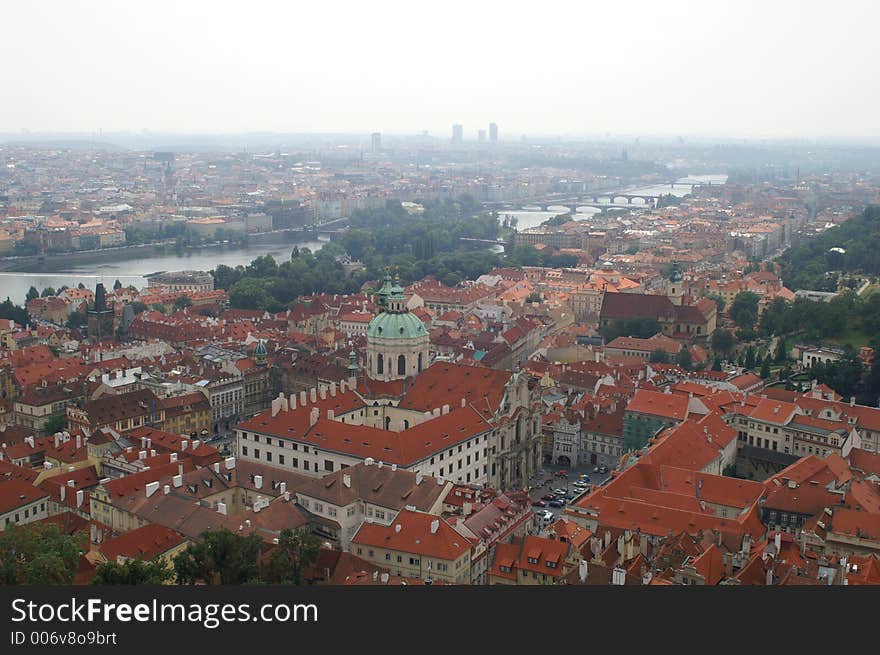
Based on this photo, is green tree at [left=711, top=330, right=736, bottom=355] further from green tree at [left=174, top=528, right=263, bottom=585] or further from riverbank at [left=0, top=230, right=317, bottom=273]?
riverbank at [left=0, top=230, right=317, bottom=273]

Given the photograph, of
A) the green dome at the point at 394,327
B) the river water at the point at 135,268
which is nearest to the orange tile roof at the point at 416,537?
the green dome at the point at 394,327

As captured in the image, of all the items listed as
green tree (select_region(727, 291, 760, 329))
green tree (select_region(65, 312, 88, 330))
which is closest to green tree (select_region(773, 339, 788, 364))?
green tree (select_region(727, 291, 760, 329))

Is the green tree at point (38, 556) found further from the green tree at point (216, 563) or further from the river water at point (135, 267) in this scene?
the river water at point (135, 267)

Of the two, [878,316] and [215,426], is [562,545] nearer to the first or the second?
[215,426]

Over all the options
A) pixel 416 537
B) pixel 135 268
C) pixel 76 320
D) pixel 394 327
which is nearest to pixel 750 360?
pixel 394 327

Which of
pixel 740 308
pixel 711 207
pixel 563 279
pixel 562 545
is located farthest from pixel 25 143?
pixel 562 545

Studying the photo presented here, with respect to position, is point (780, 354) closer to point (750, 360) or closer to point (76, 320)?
point (750, 360)

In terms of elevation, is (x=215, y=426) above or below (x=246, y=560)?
below
